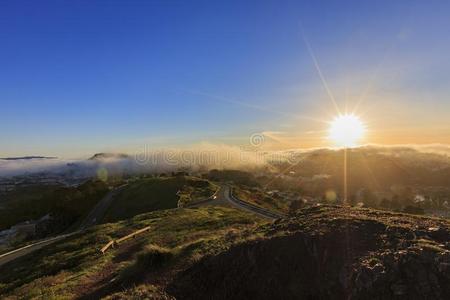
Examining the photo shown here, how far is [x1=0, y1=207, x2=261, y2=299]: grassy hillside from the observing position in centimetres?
1714

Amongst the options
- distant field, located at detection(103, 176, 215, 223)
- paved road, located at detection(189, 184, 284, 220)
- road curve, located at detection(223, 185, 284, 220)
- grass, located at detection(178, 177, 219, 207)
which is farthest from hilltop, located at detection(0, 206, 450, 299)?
distant field, located at detection(103, 176, 215, 223)

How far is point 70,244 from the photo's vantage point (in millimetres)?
34281

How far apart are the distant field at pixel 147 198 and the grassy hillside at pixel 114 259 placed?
23.1 metres

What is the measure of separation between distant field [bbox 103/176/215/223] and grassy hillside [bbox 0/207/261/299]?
2308 cm

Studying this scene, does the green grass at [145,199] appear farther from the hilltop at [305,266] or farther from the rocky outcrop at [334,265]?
the rocky outcrop at [334,265]

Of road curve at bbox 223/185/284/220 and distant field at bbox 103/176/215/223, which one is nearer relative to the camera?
road curve at bbox 223/185/284/220

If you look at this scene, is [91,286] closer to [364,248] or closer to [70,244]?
[364,248]

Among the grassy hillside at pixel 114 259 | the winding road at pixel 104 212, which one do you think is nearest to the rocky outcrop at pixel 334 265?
the grassy hillside at pixel 114 259

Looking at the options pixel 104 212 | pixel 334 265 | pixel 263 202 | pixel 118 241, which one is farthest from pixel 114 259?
pixel 104 212

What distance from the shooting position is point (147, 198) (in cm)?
7369

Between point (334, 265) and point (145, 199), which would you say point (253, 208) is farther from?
point (334, 265)

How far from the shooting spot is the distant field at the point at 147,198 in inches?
2623

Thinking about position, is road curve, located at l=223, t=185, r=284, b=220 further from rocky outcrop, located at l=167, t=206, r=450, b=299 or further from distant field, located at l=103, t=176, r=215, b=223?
rocky outcrop, located at l=167, t=206, r=450, b=299

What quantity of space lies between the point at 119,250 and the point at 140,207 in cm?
4080
